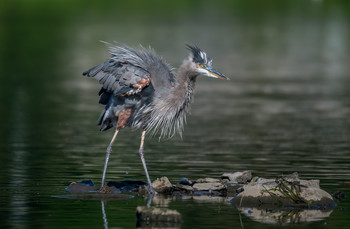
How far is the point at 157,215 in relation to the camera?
1170 cm

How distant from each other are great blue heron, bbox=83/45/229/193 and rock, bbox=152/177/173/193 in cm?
94

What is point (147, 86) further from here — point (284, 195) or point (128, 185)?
point (284, 195)

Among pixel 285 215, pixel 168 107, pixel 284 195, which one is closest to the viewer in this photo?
pixel 285 215

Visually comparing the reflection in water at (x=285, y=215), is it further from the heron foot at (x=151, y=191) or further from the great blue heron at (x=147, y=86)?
the great blue heron at (x=147, y=86)

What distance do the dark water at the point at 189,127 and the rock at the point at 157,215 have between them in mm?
160

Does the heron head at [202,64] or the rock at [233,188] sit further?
the heron head at [202,64]

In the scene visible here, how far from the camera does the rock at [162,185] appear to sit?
1422cm

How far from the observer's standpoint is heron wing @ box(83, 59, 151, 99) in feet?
48.2

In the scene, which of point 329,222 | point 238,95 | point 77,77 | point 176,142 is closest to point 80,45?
point 77,77

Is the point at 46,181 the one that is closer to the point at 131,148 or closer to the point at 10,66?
the point at 131,148

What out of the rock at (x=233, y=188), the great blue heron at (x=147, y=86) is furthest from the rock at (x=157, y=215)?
the great blue heron at (x=147, y=86)

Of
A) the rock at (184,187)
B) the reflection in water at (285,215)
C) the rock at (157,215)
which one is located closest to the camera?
the rock at (157,215)

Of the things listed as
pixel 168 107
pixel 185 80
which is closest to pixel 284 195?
pixel 168 107

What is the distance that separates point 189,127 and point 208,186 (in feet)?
29.3
